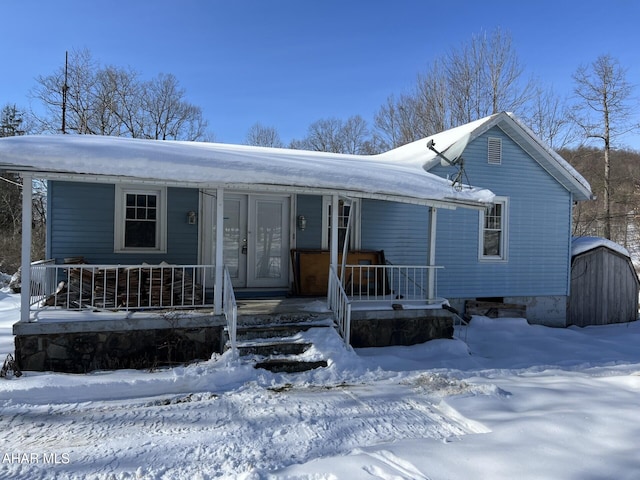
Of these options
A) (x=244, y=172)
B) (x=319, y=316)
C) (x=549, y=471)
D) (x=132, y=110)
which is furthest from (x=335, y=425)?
(x=132, y=110)

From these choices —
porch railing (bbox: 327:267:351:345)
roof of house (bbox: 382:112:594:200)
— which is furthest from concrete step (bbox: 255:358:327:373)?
roof of house (bbox: 382:112:594:200)

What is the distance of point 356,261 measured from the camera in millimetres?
8898

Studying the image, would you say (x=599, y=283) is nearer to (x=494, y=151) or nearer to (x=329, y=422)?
(x=494, y=151)

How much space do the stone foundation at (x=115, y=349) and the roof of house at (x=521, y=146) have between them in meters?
6.24

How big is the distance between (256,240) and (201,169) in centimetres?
303

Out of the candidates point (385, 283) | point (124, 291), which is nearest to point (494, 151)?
point (385, 283)

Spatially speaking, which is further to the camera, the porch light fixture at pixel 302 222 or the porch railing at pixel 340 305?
the porch light fixture at pixel 302 222

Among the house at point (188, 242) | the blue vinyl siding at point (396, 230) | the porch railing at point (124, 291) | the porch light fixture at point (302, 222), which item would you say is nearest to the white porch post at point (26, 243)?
the house at point (188, 242)

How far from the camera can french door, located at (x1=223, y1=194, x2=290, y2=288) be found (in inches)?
325

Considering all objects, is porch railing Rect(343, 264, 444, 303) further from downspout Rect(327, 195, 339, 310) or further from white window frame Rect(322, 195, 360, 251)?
downspout Rect(327, 195, 339, 310)

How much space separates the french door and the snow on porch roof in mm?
1926

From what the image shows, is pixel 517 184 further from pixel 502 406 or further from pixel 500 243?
pixel 502 406

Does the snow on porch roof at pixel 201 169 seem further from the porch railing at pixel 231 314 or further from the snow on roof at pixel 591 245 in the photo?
the snow on roof at pixel 591 245

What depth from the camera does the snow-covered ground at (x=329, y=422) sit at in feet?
10.0
